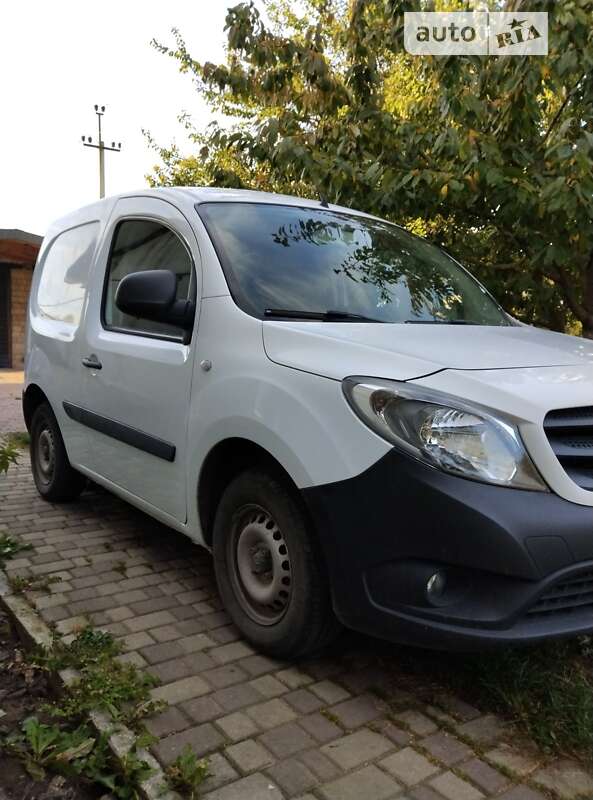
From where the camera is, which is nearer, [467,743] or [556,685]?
[467,743]

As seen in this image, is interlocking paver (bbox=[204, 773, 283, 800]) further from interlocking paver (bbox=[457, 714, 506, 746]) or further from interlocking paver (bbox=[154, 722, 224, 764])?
interlocking paver (bbox=[457, 714, 506, 746])

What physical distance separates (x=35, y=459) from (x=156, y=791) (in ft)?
11.3

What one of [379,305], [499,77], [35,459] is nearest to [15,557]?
[35,459]

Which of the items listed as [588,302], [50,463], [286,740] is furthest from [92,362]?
[588,302]

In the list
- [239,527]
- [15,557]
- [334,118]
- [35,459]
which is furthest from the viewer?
[334,118]

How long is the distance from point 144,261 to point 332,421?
71.3 inches

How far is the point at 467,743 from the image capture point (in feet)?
7.11

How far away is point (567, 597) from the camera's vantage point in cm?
210

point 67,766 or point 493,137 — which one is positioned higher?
point 493,137

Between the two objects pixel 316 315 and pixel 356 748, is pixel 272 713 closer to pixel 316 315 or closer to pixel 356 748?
pixel 356 748

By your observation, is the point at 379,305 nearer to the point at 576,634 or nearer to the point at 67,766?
the point at 576,634

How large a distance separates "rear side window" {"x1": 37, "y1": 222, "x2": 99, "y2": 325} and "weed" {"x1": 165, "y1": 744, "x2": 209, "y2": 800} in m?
2.75

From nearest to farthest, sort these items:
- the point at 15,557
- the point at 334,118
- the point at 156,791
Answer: the point at 156,791
the point at 15,557
the point at 334,118

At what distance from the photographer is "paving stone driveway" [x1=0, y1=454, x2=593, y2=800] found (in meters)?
1.98
